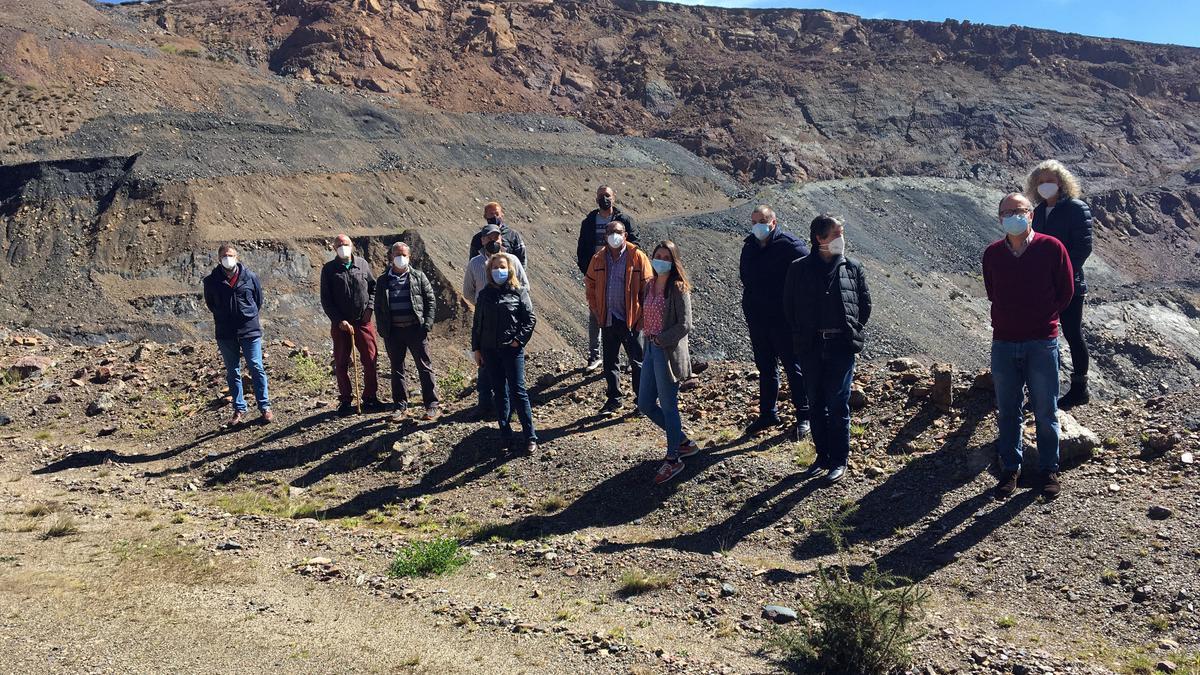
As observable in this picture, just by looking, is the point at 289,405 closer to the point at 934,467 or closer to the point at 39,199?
the point at 934,467

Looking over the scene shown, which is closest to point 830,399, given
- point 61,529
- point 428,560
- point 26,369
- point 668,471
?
point 668,471

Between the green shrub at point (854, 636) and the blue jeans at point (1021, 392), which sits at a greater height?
the blue jeans at point (1021, 392)

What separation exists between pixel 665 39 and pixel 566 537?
Result: 2085 inches

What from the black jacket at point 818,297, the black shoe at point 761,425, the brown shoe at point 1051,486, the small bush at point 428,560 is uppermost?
the black jacket at point 818,297

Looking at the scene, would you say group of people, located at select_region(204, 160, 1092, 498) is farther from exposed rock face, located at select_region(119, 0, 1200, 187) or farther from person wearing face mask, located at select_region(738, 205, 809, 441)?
exposed rock face, located at select_region(119, 0, 1200, 187)

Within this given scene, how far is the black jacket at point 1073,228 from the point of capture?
694 centimetres

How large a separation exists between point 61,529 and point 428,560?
2.96 metres

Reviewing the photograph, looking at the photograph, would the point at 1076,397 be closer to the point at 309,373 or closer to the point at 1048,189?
the point at 1048,189

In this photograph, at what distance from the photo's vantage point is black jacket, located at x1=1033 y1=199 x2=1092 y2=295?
6.94 metres

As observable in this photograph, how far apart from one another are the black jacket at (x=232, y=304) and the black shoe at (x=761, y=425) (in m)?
5.21

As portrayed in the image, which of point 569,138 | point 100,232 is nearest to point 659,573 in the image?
point 100,232

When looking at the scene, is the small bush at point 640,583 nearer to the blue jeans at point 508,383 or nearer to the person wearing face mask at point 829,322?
the person wearing face mask at point 829,322

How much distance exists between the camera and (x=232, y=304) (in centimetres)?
962

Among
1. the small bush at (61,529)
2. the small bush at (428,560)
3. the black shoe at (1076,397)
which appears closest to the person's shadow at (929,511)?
the black shoe at (1076,397)
